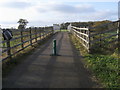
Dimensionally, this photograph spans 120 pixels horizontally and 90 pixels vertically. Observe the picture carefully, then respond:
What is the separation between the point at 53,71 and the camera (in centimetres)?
573

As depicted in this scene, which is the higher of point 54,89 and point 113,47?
point 113,47

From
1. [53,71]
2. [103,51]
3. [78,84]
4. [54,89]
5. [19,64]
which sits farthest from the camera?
[103,51]

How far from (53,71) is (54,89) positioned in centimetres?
156

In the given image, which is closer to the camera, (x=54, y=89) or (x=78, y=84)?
(x=54, y=89)

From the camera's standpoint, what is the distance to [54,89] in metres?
4.19

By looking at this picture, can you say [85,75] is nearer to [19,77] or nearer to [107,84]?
[107,84]

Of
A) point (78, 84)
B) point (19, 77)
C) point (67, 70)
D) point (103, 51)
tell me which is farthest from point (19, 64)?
point (103, 51)

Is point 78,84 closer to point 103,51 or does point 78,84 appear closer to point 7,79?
point 7,79

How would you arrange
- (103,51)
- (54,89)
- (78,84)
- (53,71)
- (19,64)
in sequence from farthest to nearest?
(103,51) → (19,64) → (53,71) → (78,84) → (54,89)

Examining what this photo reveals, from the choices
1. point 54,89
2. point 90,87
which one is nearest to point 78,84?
point 90,87

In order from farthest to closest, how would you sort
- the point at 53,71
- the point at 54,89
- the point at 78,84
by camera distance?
the point at 53,71, the point at 78,84, the point at 54,89

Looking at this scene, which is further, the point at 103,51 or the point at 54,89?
the point at 103,51

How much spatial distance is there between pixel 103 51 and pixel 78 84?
5.20 metres

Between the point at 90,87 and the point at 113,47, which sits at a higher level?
the point at 113,47
